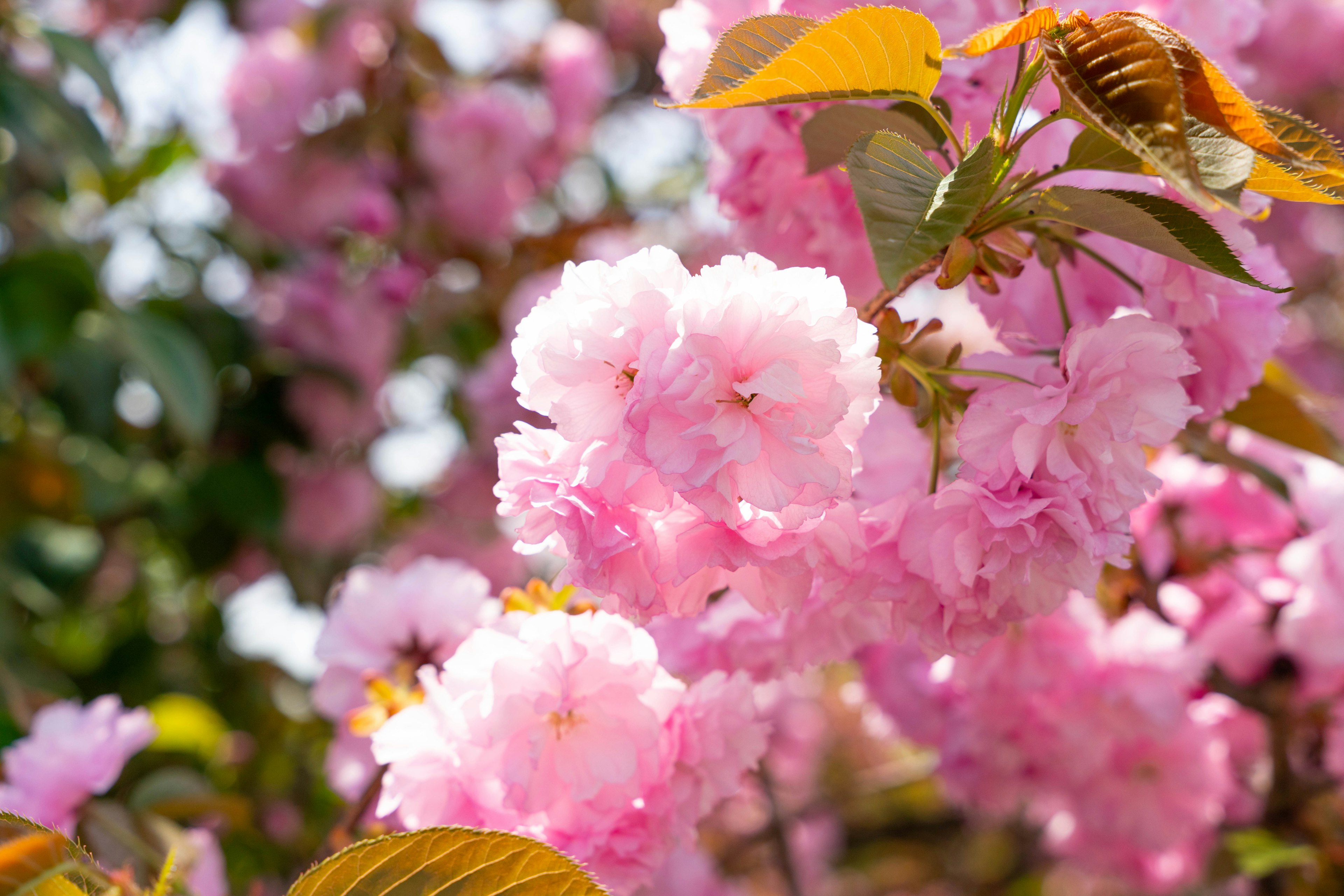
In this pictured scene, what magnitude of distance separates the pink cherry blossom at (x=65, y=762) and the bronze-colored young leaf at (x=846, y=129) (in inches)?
29.8

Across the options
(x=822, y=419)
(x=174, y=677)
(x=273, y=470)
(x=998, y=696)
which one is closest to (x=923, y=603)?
(x=822, y=419)

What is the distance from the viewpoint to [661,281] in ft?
1.65

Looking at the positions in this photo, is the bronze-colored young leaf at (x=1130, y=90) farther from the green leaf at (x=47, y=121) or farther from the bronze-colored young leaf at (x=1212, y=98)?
the green leaf at (x=47, y=121)

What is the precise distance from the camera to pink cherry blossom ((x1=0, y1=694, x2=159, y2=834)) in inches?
31.1

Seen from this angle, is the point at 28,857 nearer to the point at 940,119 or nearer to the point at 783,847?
the point at 940,119

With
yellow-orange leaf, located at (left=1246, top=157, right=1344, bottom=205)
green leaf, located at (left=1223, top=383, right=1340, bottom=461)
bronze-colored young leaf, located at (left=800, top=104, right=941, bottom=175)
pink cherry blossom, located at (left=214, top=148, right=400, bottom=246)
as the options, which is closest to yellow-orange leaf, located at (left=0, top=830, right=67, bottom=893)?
bronze-colored young leaf, located at (left=800, top=104, right=941, bottom=175)

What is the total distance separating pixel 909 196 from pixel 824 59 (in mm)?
104

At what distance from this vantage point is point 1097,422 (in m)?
0.55

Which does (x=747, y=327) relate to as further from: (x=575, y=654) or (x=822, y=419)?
(x=575, y=654)

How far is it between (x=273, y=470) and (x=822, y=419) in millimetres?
1691

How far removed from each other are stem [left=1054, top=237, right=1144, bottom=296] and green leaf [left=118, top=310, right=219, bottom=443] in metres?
1.30

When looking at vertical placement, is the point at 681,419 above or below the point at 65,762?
above

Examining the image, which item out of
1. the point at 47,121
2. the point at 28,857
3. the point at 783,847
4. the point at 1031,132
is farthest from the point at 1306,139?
the point at 47,121

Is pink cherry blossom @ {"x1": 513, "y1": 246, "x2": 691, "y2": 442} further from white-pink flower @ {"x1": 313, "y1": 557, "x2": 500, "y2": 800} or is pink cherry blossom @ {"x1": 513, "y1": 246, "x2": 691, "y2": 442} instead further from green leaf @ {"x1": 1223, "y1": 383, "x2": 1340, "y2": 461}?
green leaf @ {"x1": 1223, "y1": 383, "x2": 1340, "y2": 461}
